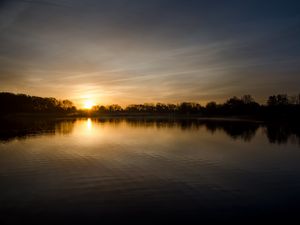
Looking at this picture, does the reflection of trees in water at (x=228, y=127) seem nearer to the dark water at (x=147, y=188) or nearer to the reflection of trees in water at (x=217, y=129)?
the reflection of trees in water at (x=217, y=129)

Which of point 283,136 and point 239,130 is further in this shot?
point 239,130

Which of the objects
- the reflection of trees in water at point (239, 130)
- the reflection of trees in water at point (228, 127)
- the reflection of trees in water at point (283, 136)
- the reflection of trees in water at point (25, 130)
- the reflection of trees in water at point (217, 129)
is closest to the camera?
the reflection of trees in water at point (283, 136)

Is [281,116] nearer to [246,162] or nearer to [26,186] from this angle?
[246,162]

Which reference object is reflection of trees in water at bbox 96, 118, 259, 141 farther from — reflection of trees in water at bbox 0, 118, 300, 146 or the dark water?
the dark water

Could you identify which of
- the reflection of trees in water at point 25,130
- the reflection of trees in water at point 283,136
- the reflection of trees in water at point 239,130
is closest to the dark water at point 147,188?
the reflection of trees in water at point 283,136

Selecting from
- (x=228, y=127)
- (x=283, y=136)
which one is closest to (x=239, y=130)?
(x=228, y=127)

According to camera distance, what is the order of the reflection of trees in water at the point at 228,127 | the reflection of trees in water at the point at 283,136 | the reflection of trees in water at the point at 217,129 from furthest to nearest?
the reflection of trees in water at the point at 228,127 < the reflection of trees in water at the point at 217,129 < the reflection of trees in water at the point at 283,136

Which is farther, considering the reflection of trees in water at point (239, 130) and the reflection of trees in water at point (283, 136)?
the reflection of trees in water at point (239, 130)

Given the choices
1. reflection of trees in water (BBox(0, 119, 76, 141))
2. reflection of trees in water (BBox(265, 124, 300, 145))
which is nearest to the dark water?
reflection of trees in water (BBox(265, 124, 300, 145))

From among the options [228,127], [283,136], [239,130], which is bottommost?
[283,136]

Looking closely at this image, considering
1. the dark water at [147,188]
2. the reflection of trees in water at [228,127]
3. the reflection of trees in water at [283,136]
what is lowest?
the dark water at [147,188]

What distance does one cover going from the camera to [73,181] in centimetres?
2056

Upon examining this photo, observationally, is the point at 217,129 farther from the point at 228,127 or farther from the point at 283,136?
the point at 283,136

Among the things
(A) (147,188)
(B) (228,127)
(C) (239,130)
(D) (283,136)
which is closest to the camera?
(A) (147,188)
